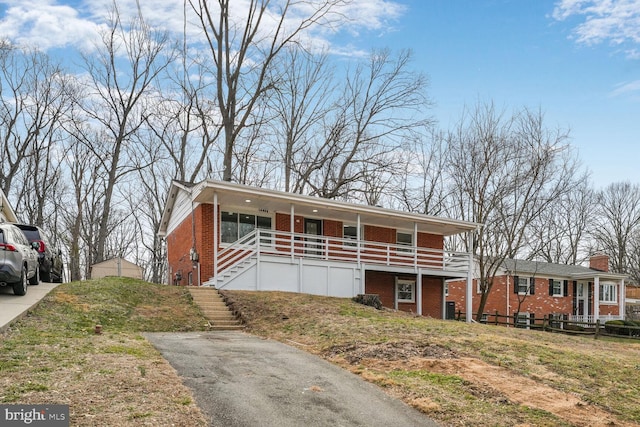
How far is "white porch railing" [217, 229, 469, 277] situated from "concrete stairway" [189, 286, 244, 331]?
81.3 inches

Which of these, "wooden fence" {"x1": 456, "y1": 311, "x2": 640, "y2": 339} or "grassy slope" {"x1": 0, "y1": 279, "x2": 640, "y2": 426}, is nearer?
"grassy slope" {"x1": 0, "y1": 279, "x2": 640, "y2": 426}

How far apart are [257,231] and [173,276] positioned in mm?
7836

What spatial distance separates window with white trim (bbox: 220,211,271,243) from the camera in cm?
2127

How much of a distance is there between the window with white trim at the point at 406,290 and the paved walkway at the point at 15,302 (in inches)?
588

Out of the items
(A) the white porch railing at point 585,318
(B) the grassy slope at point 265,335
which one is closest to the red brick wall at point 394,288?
(B) the grassy slope at point 265,335

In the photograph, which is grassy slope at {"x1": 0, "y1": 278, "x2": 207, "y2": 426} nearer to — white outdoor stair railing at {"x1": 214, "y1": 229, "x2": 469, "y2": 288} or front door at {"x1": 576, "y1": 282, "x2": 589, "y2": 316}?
white outdoor stair railing at {"x1": 214, "y1": 229, "x2": 469, "y2": 288}

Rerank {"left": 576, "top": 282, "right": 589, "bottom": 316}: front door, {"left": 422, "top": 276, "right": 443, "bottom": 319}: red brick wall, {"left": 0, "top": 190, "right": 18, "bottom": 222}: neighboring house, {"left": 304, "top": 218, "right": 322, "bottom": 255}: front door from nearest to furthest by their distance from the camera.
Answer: {"left": 0, "top": 190, "right": 18, "bottom": 222}: neighboring house, {"left": 304, "top": 218, "right": 322, "bottom": 255}: front door, {"left": 422, "top": 276, "right": 443, "bottom": 319}: red brick wall, {"left": 576, "top": 282, "right": 589, "bottom": 316}: front door

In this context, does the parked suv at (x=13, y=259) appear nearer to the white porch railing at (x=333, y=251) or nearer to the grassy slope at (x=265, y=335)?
the grassy slope at (x=265, y=335)

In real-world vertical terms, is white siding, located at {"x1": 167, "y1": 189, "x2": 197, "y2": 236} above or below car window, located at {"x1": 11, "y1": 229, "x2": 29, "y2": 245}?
above

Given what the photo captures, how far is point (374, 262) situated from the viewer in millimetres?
22453

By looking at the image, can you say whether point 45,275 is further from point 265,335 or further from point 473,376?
point 473,376

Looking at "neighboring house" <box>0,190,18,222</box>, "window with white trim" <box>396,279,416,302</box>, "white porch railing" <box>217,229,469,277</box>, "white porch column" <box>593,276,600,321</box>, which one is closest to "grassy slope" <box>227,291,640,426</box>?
"white porch railing" <box>217,229,469,277</box>

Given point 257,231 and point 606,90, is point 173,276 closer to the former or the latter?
point 257,231

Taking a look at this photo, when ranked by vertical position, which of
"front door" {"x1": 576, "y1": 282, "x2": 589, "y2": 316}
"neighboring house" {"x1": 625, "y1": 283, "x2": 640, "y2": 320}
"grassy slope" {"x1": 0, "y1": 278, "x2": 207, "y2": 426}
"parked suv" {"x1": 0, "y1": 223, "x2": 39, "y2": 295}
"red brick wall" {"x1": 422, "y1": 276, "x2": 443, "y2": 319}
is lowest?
"neighboring house" {"x1": 625, "y1": 283, "x2": 640, "y2": 320}
